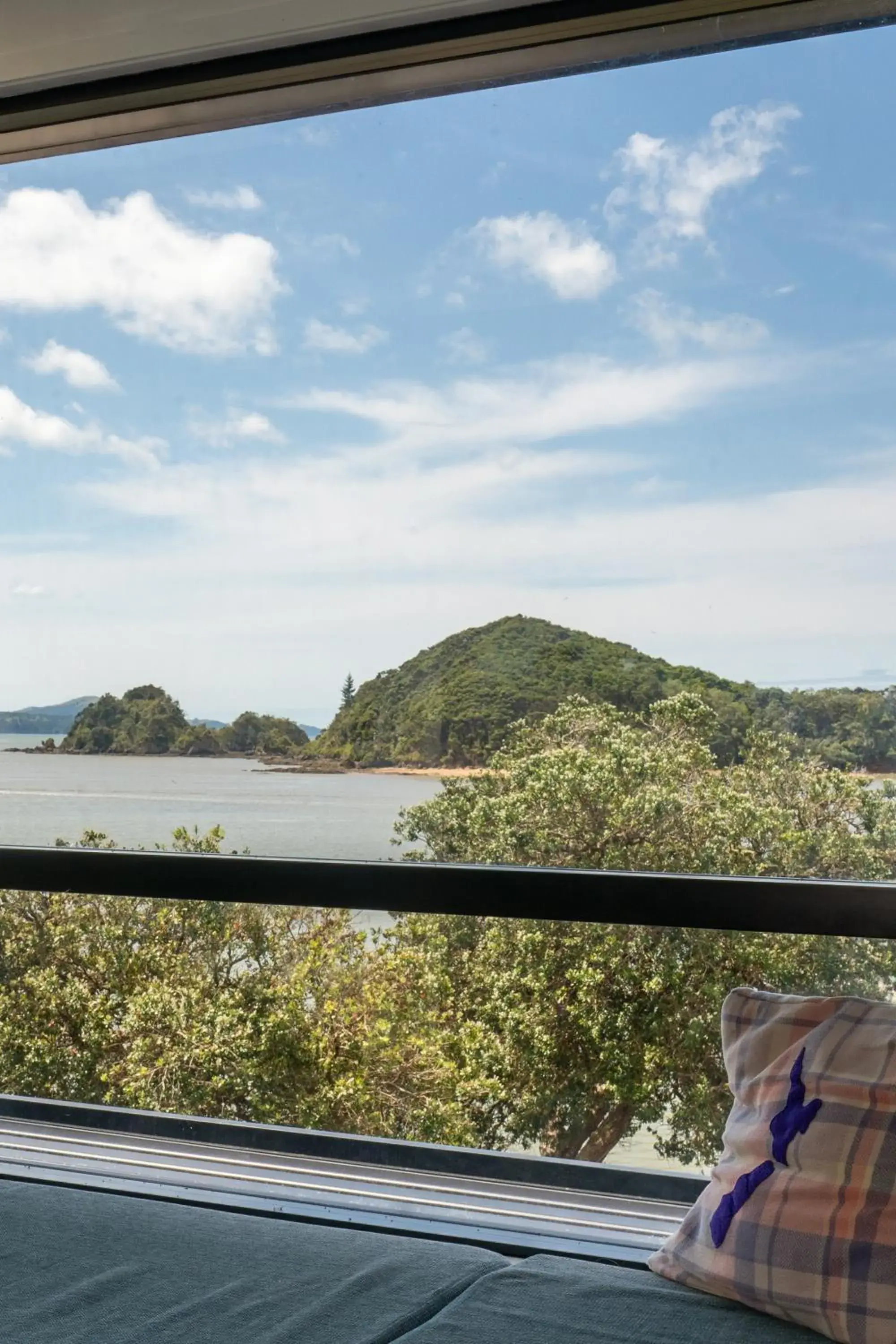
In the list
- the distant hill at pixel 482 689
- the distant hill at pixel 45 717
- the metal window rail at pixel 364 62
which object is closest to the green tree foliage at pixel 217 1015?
the distant hill at pixel 45 717

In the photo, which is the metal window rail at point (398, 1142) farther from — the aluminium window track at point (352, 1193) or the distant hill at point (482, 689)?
the distant hill at point (482, 689)

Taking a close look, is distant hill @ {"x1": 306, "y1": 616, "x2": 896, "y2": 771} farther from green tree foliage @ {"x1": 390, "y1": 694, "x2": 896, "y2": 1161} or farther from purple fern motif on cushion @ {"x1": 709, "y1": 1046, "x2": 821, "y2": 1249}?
purple fern motif on cushion @ {"x1": 709, "y1": 1046, "x2": 821, "y2": 1249}

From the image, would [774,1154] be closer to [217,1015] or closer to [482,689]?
[482,689]

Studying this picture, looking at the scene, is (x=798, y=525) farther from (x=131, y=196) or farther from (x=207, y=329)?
(x=131, y=196)

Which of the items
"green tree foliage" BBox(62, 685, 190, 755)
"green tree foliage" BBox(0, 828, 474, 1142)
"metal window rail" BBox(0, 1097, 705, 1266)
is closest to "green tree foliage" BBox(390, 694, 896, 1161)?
"green tree foliage" BBox(0, 828, 474, 1142)

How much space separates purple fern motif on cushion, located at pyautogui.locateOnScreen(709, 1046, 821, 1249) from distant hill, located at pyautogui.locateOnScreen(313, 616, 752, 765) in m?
0.92

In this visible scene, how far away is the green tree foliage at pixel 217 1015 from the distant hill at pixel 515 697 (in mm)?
398

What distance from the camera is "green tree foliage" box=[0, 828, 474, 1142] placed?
257 centimetres

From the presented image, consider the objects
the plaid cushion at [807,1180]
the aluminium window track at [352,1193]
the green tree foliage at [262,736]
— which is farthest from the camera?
the green tree foliage at [262,736]

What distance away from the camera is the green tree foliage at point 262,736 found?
255 cm

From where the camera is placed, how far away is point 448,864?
2.00m

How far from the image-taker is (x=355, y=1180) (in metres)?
2.11

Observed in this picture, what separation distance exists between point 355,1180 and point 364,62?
6.42 ft

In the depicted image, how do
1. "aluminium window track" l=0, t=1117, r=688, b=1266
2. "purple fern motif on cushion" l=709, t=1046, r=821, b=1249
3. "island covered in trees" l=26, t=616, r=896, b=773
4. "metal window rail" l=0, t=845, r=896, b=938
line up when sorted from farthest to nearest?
1. "island covered in trees" l=26, t=616, r=896, b=773
2. "aluminium window track" l=0, t=1117, r=688, b=1266
3. "metal window rail" l=0, t=845, r=896, b=938
4. "purple fern motif on cushion" l=709, t=1046, r=821, b=1249
